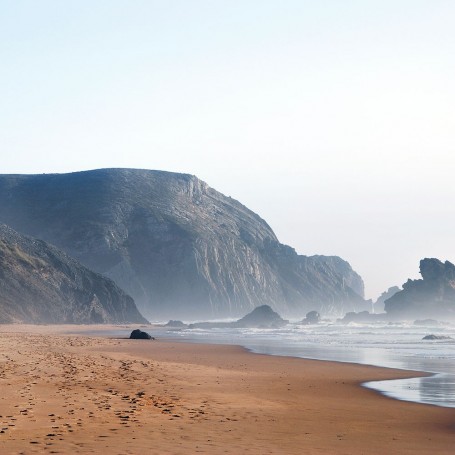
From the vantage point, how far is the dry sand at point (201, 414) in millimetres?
13188

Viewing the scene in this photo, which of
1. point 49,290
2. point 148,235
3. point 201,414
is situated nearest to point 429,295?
point 148,235

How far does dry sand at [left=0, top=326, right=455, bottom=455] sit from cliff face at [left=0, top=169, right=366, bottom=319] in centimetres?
13237

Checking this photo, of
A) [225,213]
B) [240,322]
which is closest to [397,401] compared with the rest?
[240,322]

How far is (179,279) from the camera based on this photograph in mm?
169375

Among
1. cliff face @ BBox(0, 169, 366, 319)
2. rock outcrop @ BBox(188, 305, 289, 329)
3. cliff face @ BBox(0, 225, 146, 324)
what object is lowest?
rock outcrop @ BBox(188, 305, 289, 329)

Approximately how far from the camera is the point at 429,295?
137 meters

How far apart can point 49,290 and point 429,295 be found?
75309 millimetres

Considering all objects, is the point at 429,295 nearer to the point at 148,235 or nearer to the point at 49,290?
the point at 148,235

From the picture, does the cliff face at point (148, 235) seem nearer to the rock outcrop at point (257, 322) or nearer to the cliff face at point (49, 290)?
the cliff face at point (49, 290)

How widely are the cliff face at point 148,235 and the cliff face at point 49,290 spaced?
155 feet

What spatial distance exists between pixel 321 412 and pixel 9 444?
29.5ft

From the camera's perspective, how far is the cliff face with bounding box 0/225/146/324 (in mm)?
90125

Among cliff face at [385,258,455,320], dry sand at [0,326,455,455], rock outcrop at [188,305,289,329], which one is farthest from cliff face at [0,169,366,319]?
dry sand at [0,326,455,455]

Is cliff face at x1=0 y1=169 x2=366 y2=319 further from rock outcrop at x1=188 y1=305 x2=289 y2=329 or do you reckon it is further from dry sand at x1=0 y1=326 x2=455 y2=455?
dry sand at x1=0 y1=326 x2=455 y2=455
